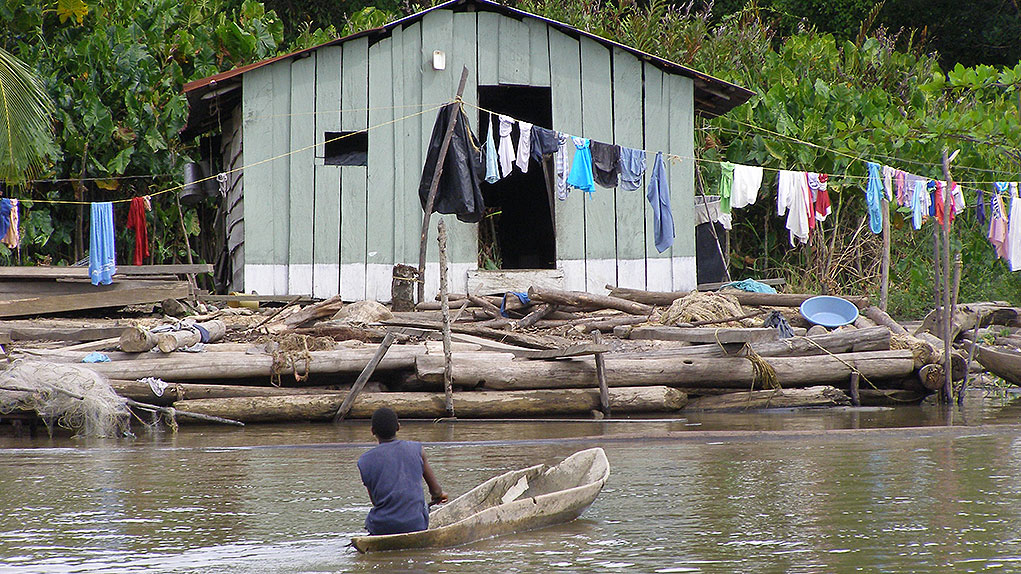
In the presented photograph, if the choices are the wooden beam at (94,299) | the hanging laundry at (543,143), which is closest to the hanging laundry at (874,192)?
the hanging laundry at (543,143)

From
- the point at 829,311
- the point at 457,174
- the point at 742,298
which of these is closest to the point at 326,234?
the point at 457,174

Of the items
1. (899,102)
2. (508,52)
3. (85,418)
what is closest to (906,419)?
(508,52)

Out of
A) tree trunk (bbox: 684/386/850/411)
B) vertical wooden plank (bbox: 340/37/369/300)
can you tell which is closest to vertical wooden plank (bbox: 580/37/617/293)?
vertical wooden plank (bbox: 340/37/369/300)

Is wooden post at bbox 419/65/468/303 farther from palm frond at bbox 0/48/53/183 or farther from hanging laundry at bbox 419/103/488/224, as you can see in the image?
palm frond at bbox 0/48/53/183

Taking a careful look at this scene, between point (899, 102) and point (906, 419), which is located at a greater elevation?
point (899, 102)

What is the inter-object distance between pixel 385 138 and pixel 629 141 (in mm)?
3535

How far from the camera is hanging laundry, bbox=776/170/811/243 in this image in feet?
51.2

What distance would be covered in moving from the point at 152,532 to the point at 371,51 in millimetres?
10006

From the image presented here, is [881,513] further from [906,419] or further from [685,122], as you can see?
[685,122]

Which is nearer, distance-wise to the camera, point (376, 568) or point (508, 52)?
point (376, 568)

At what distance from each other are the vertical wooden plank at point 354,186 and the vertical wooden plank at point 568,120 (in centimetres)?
Answer: 270

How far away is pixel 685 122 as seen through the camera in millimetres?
16391

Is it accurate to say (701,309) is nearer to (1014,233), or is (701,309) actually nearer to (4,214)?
(1014,233)

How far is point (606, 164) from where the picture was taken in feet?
49.4
